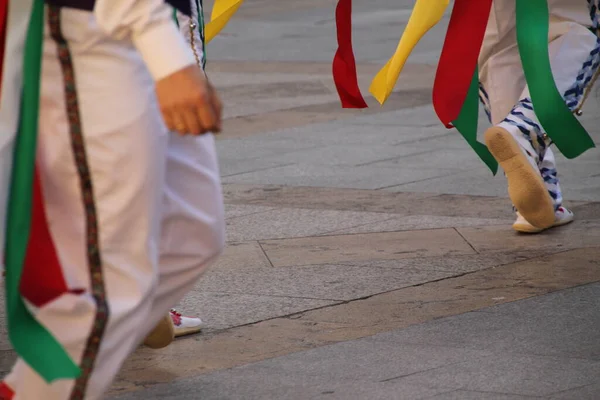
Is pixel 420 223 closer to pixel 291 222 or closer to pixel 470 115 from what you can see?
pixel 291 222

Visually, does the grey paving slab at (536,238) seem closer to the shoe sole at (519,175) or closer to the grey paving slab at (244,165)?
the shoe sole at (519,175)

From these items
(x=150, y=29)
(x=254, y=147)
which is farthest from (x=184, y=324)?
(x=254, y=147)

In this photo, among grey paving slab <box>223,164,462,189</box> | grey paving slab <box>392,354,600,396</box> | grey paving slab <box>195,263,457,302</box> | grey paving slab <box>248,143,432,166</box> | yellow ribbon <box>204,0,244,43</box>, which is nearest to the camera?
grey paving slab <box>392,354,600,396</box>

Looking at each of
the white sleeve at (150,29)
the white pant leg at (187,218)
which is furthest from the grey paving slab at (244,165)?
the white sleeve at (150,29)

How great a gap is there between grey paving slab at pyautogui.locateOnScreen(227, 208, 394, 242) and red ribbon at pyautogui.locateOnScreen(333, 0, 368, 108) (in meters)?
0.72

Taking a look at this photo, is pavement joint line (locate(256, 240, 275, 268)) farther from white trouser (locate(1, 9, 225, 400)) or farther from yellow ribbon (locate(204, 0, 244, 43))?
white trouser (locate(1, 9, 225, 400))

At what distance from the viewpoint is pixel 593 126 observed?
8.73m

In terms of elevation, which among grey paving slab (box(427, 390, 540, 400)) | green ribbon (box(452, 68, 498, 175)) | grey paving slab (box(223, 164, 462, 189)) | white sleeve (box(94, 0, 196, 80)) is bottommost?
grey paving slab (box(223, 164, 462, 189))

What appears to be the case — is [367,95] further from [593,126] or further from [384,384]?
[384,384]

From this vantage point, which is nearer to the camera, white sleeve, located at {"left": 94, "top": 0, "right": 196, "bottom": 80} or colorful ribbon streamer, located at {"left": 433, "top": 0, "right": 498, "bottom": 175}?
white sleeve, located at {"left": 94, "top": 0, "right": 196, "bottom": 80}

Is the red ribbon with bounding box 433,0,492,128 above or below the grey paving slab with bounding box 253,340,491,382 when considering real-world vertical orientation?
above

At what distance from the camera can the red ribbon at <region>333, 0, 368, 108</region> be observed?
536 centimetres

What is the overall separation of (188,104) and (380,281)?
2433 millimetres

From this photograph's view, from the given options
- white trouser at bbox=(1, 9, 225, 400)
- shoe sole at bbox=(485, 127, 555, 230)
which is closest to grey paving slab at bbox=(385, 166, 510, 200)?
shoe sole at bbox=(485, 127, 555, 230)
